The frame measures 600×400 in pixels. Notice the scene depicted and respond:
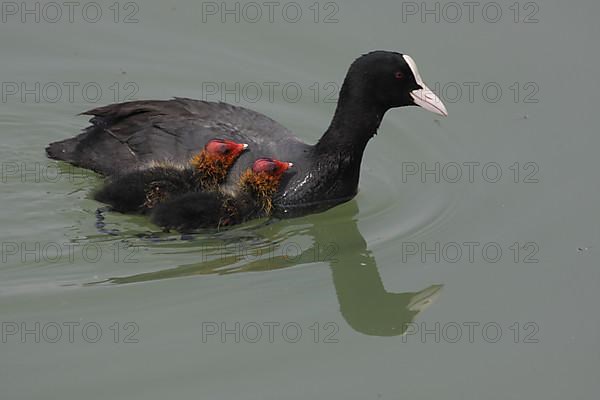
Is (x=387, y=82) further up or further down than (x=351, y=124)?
further up

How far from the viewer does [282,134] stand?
7625mm

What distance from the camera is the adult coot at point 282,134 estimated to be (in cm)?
731

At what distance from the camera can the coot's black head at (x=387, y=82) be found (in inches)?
288

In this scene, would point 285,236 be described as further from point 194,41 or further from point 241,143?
point 194,41

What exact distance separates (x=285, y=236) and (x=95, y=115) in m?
1.49

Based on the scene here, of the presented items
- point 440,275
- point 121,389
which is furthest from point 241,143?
point 121,389

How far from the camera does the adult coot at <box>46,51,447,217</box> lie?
7.31m

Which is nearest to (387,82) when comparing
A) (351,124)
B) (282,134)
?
(351,124)

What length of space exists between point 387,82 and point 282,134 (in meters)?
0.78

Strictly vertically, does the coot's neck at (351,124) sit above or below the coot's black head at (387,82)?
below

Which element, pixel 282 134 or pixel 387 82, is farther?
pixel 282 134

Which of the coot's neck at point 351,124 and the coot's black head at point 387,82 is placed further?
the coot's neck at point 351,124

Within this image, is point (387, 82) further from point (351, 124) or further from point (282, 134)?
point (282, 134)

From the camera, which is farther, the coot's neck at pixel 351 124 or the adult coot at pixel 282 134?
the coot's neck at pixel 351 124
